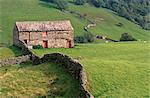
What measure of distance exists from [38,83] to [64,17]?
11150 cm

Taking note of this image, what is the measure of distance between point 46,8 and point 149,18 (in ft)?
155

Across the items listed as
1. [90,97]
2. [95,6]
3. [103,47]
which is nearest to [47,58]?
[90,97]

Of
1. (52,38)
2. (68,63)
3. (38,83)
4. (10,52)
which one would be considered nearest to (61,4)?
(52,38)

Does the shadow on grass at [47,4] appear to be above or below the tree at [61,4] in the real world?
below

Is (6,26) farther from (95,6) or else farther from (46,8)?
(95,6)

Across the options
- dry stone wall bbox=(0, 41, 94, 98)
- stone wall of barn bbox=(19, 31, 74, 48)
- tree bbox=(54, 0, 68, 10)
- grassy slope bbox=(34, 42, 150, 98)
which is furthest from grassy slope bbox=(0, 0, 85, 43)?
grassy slope bbox=(34, 42, 150, 98)

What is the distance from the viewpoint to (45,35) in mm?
74562

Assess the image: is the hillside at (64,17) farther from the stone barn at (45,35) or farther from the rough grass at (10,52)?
the rough grass at (10,52)

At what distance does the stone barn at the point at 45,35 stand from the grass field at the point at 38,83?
3155cm

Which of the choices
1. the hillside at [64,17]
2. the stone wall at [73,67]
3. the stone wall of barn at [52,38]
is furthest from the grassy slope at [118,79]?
the hillside at [64,17]

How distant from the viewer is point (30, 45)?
72.5 m

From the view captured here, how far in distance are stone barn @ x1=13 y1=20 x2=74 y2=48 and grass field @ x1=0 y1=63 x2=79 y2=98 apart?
31.6 m

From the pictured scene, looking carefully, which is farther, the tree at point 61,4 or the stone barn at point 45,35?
the tree at point 61,4

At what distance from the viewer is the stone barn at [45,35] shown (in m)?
73.4
